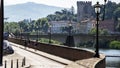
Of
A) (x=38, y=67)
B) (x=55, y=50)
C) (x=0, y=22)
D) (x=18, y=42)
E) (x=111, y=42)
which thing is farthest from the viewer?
(x=111, y=42)

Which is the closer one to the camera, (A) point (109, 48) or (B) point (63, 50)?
(B) point (63, 50)

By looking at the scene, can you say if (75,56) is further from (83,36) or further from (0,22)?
(83,36)

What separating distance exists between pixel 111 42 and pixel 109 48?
287 cm

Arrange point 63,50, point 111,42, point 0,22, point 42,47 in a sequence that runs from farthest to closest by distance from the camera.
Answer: point 111,42 < point 42,47 < point 63,50 < point 0,22

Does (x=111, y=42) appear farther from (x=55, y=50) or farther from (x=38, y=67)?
(x=38, y=67)

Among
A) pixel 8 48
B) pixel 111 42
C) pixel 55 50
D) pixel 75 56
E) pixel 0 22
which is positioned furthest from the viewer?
pixel 111 42

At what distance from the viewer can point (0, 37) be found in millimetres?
4457

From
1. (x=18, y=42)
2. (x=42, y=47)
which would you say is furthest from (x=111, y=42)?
(x=42, y=47)

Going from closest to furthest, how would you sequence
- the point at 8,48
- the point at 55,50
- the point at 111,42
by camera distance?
the point at 55,50
the point at 8,48
the point at 111,42

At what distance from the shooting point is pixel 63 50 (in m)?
38.0

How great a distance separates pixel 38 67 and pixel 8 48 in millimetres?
18808

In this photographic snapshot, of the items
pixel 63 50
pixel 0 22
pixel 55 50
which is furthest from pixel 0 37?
pixel 55 50

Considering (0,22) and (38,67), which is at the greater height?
(0,22)

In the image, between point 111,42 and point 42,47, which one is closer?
point 42,47
